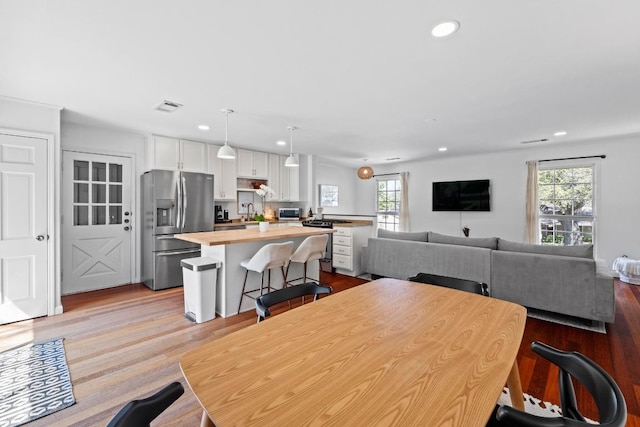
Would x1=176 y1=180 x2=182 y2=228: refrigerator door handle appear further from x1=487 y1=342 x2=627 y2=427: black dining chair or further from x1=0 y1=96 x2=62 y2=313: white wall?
x1=487 y1=342 x2=627 y2=427: black dining chair

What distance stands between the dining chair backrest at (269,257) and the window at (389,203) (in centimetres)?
526

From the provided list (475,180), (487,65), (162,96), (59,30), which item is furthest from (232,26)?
(475,180)

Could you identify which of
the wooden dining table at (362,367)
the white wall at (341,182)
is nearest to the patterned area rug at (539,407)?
the wooden dining table at (362,367)

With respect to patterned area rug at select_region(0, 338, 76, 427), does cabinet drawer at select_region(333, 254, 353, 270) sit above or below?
above

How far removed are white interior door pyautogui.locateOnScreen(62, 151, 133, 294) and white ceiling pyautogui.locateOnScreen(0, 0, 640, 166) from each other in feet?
2.33

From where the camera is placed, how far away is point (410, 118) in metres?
3.82

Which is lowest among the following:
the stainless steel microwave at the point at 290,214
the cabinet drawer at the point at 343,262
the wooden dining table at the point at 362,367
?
the cabinet drawer at the point at 343,262

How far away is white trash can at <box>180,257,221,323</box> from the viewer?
304 centimetres

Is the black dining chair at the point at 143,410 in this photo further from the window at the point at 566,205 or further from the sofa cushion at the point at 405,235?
the window at the point at 566,205

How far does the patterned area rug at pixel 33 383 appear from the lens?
1.77m

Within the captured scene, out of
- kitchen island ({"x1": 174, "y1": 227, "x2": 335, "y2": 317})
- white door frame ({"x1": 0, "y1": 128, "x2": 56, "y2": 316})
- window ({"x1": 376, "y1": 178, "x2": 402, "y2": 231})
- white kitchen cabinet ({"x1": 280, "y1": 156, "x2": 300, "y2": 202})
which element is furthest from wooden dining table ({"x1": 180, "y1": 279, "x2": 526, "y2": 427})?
window ({"x1": 376, "y1": 178, "x2": 402, "y2": 231})

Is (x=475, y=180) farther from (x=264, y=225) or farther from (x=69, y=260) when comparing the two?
(x=69, y=260)

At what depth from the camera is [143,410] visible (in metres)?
0.73

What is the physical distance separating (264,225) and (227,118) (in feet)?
4.76
